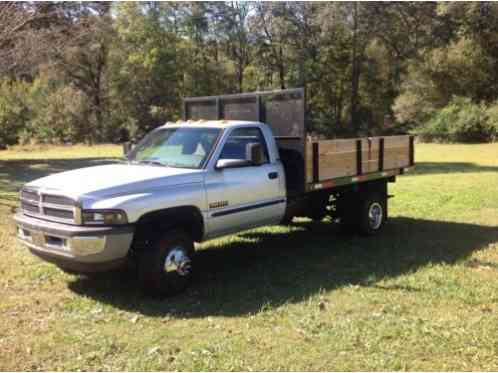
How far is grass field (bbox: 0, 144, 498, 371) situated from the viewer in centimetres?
449

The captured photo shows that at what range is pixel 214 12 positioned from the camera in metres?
47.8

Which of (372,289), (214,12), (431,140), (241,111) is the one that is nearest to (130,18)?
(214,12)

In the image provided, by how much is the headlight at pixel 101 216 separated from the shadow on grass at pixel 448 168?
17.2 m

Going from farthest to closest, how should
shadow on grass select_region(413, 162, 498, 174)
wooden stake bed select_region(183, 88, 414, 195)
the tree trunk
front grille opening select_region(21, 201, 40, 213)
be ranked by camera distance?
the tree trunk, shadow on grass select_region(413, 162, 498, 174), wooden stake bed select_region(183, 88, 414, 195), front grille opening select_region(21, 201, 40, 213)

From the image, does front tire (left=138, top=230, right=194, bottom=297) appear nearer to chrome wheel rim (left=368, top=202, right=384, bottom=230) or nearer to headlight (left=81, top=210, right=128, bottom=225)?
headlight (left=81, top=210, right=128, bottom=225)

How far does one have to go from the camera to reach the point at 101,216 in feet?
17.8

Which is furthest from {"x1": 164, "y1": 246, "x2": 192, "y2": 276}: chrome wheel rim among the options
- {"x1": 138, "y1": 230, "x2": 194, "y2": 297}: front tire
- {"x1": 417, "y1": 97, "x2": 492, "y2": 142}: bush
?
{"x1": 417, "y1": 97, "x2": 492, "y2": 142}: bush

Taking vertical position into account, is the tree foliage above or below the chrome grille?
above

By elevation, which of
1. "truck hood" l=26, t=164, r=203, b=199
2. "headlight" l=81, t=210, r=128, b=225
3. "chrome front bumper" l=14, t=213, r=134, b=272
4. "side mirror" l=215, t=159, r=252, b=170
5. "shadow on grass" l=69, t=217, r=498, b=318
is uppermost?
"side mirror" l=215, t=159, r=252, b=170

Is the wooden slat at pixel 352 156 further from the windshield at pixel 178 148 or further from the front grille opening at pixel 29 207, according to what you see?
the front grille opening at pixel 29 207

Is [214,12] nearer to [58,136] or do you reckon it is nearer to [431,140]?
[58,136]

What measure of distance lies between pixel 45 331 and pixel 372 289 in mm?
3601

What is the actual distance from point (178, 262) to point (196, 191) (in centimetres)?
85

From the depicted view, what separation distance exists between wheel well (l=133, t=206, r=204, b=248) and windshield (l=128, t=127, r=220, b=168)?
65cm
